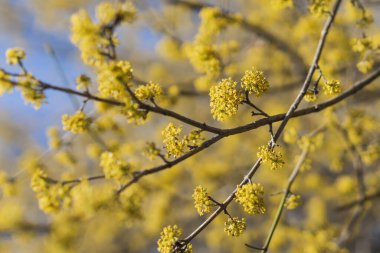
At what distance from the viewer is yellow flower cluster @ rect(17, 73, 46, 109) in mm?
2006

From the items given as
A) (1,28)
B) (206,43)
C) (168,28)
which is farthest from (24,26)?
(206,43)

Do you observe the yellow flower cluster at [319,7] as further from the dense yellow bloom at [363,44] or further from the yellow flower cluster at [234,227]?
the yellow flower cluster at [234,227]

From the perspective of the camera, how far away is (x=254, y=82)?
7.20 feet

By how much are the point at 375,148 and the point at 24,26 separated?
24.0 feet

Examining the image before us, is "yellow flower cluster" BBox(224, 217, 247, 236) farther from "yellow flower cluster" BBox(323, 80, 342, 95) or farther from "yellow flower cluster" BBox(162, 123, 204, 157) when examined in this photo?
"yellow flower cluster" BBox(323, 80, 342, 95)

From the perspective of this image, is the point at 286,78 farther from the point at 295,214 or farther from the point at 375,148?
the point at 295,214

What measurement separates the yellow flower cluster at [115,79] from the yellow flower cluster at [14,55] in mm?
396

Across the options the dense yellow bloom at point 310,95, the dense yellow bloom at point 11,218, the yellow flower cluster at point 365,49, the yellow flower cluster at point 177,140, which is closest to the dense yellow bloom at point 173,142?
the yellow flower cluster at point 177,140

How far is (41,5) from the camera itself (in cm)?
872

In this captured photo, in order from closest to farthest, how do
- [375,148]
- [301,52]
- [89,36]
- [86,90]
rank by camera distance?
[86,90] → [89,36] → [375,148] → [301,52]

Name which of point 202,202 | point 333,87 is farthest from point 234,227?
point 333,87

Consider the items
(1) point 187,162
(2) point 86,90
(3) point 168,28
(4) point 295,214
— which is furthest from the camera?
(4) point 295,214

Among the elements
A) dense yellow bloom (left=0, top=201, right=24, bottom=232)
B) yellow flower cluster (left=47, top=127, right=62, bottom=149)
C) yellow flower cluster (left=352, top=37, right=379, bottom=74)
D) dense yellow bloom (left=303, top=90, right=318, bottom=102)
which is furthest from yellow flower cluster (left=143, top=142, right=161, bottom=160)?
dense yellow bloom (left=0, top=201, right=24, bottom=232)

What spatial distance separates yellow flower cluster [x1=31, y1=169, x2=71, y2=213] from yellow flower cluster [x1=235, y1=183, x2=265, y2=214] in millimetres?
A: 876
